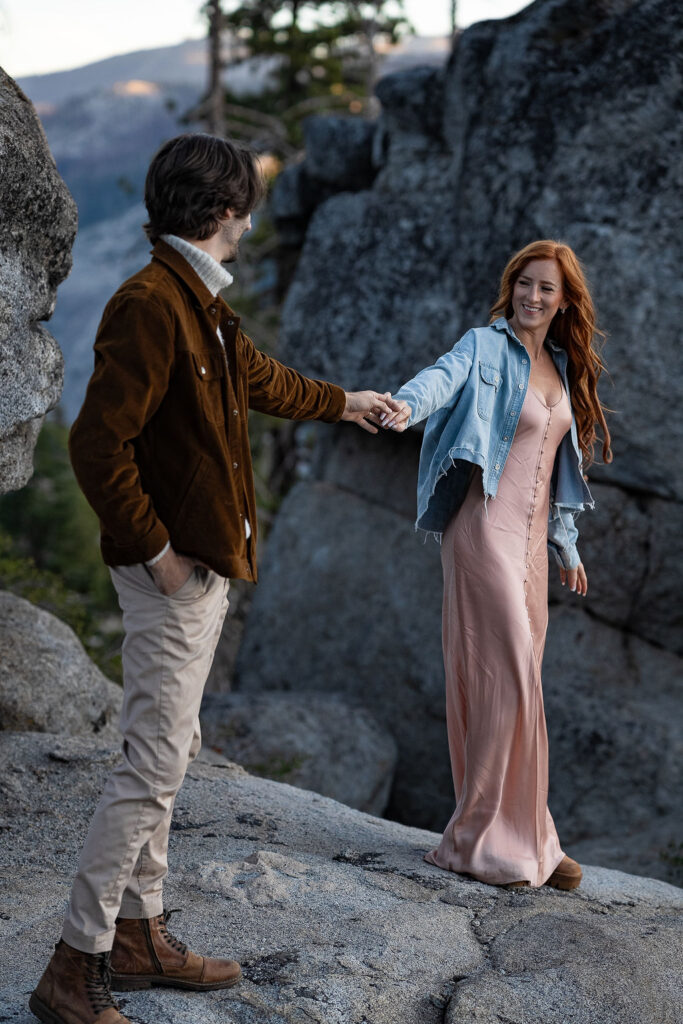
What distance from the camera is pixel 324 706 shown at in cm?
821

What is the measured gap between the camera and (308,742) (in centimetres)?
770

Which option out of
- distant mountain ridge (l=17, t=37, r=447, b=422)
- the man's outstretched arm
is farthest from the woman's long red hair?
distant mountain ridge (l=17, t=37, r=447, b=422)

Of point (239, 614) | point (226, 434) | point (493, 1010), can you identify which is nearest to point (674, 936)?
point (493, 1010)

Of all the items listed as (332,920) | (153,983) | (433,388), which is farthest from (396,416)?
(153,983)

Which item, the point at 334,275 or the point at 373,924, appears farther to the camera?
the point at 334,275

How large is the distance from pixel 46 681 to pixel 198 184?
3.41 m

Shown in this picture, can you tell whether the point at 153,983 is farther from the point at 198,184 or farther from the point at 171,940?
the point at 198,184

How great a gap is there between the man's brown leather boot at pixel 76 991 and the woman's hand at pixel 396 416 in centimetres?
194

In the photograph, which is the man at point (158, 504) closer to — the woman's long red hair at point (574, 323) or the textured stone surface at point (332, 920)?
the textured stone surface at point (332, 920)

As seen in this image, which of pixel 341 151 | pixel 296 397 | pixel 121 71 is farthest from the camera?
pixel 121 71

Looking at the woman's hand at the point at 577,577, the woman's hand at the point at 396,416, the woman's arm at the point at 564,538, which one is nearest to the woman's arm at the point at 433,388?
the woman's hand at the point at 396,416

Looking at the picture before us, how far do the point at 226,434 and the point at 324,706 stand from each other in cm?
571

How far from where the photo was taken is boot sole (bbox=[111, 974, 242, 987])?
2850 mm

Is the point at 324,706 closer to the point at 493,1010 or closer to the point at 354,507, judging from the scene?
the point at 354,507
